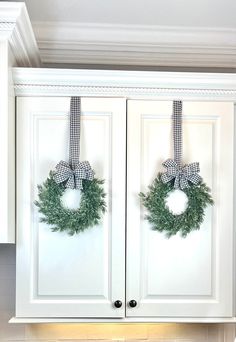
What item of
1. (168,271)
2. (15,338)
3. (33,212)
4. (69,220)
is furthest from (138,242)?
Answer: (15,338)

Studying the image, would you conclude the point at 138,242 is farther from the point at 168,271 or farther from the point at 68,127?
the point at 68,127

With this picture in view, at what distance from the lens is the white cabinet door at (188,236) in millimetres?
1782

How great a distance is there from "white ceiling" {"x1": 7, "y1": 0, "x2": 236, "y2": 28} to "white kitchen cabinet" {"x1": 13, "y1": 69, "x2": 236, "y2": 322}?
328 mm

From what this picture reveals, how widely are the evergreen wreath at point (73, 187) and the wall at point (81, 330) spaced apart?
1.40 feet

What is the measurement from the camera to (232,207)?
1807 millimetres

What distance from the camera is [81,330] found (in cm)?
208

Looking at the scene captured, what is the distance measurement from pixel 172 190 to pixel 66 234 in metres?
0.42

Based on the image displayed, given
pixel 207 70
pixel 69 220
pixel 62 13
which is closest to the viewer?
pixel 69 220

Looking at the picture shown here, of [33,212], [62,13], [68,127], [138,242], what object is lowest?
[138,242]

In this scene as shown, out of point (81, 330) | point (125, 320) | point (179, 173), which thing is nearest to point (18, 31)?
point (179, 173)

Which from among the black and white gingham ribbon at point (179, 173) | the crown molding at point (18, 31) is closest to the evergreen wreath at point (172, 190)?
the black and white gingham ribbon at point (179, 173)

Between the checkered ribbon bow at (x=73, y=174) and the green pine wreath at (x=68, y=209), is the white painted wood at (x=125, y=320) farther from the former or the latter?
the checkered ribbon bow at (x=73, y=174)

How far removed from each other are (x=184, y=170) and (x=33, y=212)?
0.57 meters

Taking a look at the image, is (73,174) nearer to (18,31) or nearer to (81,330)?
(18,31)
